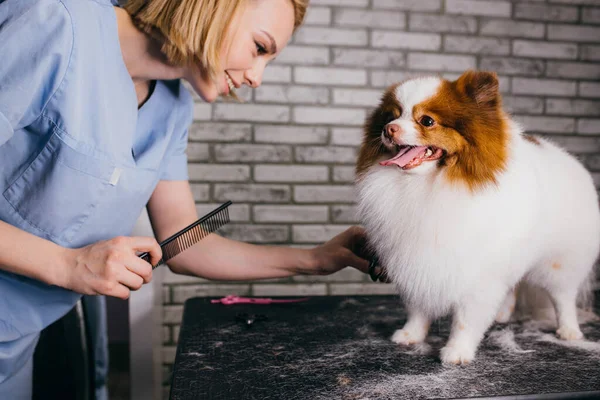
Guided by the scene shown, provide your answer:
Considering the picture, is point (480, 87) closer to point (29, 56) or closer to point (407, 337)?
point (407, 337)

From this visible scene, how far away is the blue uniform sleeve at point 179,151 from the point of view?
134 cm

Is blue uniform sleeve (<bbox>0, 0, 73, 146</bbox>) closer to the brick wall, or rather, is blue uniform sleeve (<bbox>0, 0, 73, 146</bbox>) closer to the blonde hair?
the blonde hair

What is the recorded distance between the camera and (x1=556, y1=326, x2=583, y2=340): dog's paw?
123cm

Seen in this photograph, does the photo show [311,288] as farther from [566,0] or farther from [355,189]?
[566,0]

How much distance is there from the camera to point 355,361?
3.55 feet

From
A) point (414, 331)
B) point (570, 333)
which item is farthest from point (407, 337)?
point (570, 333)

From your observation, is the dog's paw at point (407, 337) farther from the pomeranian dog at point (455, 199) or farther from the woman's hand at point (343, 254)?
the woman's hand at point (343, 254)

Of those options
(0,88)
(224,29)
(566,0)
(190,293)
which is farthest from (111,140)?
(566,0)

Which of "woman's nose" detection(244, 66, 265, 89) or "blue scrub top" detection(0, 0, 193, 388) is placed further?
"woman's nose" detection(244, 66, 265, 89)

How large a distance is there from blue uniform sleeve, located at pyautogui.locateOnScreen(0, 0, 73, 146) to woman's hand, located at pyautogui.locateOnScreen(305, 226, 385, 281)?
758 millimetres

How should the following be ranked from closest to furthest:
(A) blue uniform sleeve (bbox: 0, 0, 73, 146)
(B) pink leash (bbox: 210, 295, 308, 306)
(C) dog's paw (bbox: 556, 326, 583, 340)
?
(A) blue uniform sleeve (bbox: 0, 0, 73, 146), (C) dog's paw (bbox: 556, 326, 583, 340), (B) pink leash (bbox: 210, 295, 308, 306)

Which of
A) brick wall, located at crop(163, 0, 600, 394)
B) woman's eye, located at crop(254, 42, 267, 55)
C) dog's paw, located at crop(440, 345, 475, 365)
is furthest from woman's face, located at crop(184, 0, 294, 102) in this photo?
brick wall, located at crop(163, 0, 600, 394)

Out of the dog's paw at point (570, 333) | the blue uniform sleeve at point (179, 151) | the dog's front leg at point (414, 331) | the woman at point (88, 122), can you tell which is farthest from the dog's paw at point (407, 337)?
the blue uniform sleeve at point (179, 151)

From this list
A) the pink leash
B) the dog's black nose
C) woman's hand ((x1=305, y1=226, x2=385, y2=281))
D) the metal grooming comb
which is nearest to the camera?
the dog's black nose
